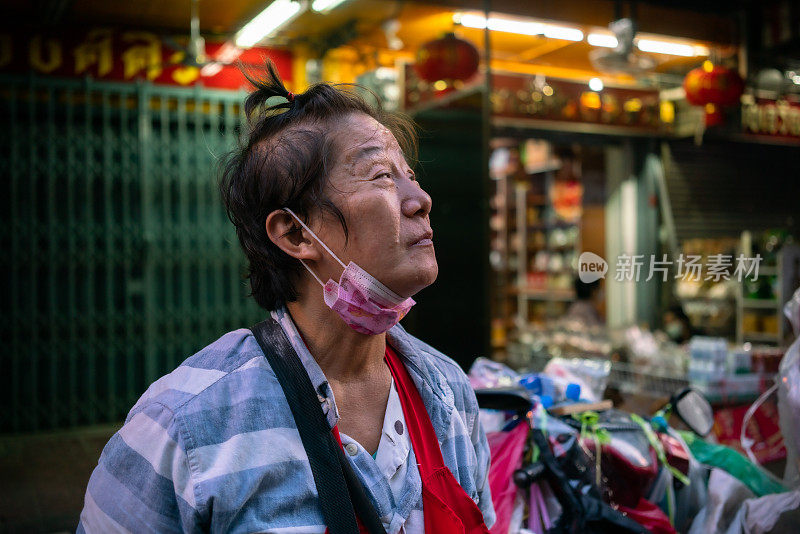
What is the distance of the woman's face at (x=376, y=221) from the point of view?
48.4 inches

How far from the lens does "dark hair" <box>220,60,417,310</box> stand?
49.0 inches

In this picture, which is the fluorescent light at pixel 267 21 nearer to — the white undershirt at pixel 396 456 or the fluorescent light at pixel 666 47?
the fluorescent light at pixel 666 47

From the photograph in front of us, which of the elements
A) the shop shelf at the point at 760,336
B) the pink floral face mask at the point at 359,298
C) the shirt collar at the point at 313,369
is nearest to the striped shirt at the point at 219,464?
the shirt collar at the point at 313,369

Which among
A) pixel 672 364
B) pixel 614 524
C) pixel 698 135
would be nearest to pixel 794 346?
pixel 614 524

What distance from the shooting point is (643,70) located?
5.12 metres

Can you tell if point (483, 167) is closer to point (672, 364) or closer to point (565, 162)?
point (672, 364)

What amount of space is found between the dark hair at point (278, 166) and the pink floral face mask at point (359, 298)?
0.06m

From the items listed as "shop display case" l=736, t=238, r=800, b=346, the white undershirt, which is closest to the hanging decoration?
"shop display case" l=736, t=238, r=800, b=346

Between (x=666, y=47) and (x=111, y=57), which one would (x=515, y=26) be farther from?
(x=111, y=57)

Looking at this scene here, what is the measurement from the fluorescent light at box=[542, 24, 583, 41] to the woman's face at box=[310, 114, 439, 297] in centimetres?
470

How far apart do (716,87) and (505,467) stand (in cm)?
355

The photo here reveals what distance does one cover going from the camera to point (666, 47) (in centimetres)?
560

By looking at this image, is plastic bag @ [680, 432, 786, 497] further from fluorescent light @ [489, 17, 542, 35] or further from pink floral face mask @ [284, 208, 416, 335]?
fluorescent light @ [489, 17, 542, 35]

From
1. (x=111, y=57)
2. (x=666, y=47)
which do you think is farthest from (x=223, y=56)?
(x=666, y=47)
